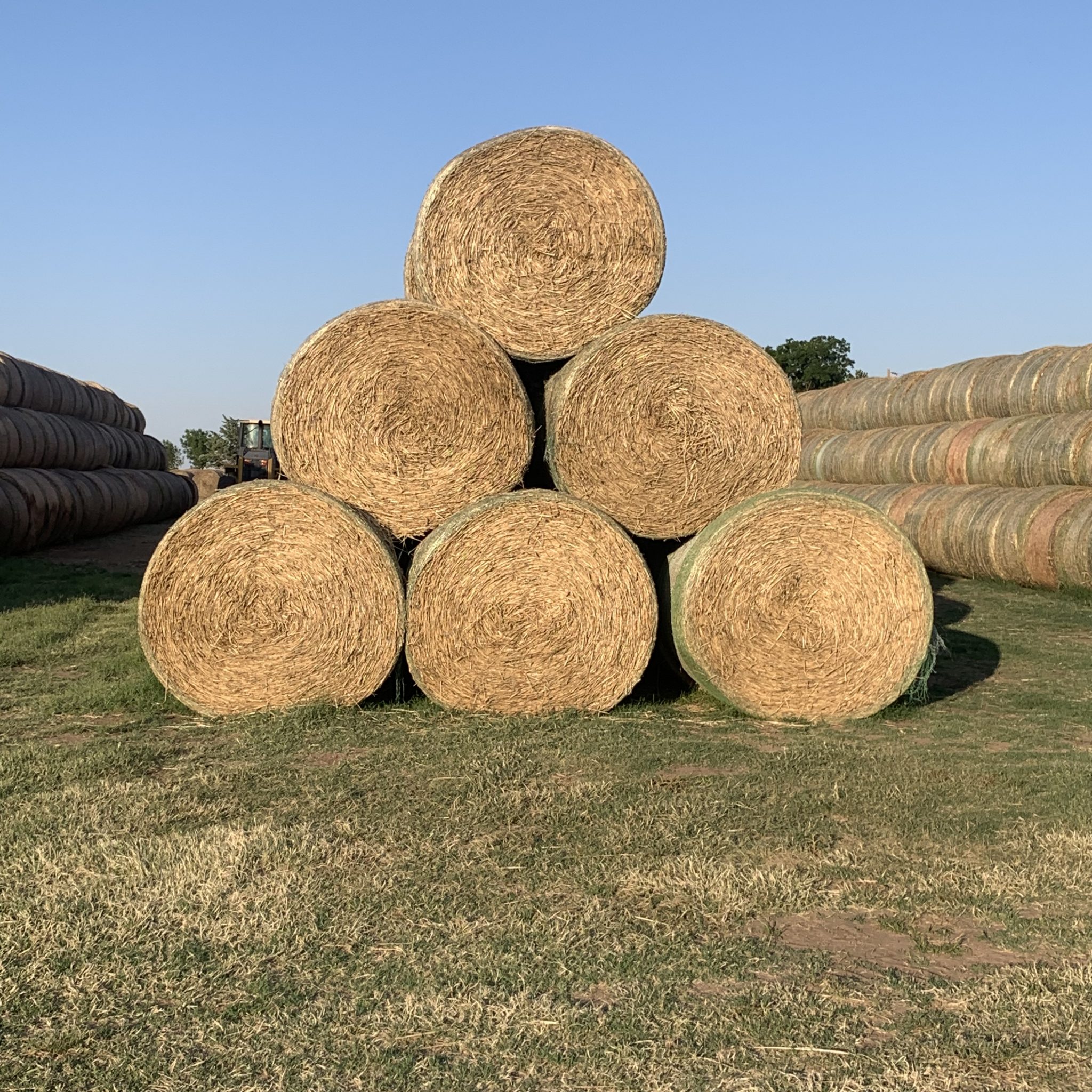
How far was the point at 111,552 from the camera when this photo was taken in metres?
18.5

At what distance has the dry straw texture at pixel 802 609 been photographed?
23.5ft

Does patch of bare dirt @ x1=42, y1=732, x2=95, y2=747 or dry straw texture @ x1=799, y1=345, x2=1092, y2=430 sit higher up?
dry straw texture @ x1=799, y1=345, x2=1092, y2=430

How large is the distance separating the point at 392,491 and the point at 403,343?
816 millimetres

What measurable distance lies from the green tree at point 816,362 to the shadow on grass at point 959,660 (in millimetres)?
31719

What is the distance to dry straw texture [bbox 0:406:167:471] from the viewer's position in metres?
18.5

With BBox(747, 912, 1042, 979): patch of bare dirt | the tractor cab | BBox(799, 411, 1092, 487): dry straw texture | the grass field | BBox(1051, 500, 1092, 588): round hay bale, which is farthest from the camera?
the tractor cab

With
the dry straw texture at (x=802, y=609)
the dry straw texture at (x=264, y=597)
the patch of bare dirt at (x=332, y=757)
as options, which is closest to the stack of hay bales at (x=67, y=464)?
the dry straw texture at (x=264, y=597)

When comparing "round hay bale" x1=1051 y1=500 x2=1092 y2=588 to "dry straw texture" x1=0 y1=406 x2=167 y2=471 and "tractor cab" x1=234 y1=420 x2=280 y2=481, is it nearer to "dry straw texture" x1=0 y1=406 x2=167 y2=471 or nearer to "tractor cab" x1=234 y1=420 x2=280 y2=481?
"dry straw texture" x1=0 y1=406 x2=167 y2=471

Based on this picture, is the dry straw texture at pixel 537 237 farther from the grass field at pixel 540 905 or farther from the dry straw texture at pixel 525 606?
the grass field at pixel 540 905

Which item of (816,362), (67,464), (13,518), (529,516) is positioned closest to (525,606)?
(529,516)

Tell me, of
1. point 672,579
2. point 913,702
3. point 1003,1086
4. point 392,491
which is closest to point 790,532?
point 672,579

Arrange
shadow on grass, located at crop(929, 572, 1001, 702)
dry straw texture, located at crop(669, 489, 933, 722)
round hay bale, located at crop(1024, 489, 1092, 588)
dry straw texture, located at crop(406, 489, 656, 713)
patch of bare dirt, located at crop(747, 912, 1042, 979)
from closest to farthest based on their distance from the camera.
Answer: patch of bare dirt, located at crop(747, 912, 1042, 979)
dry straw texture, located at crop(406, 489, 656, 713)
dry straw texture, located at crop(669, 489, 933, 722)
shadow on grass, located at crop(929, 572, 1001, 702)
round hay bale, located at crop(1024, 489, 1092, 588)

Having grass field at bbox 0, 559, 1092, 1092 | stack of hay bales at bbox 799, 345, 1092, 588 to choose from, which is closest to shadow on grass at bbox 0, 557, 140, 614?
grass field at bbox 0, 559, 1092, 1092

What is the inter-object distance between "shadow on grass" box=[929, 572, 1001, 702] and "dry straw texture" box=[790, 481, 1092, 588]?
1.53 metres
